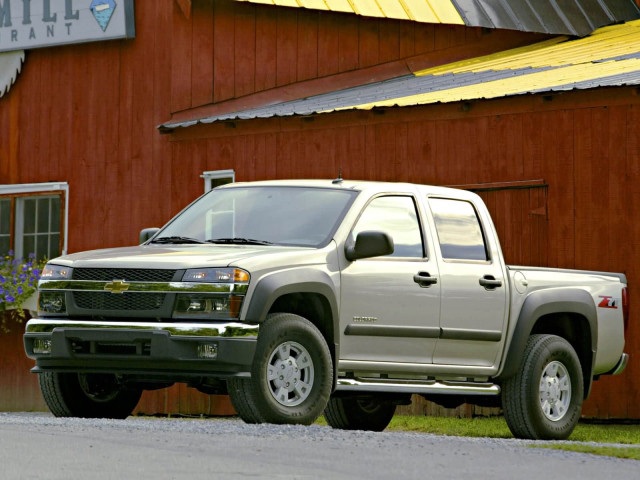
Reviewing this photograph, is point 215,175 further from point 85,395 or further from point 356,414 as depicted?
point 85,395

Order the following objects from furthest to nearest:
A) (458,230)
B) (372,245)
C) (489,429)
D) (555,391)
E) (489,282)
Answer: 1. (489,429)
2. (555,391)
3. (458,230)
4. (489,282)
5. (372,245)

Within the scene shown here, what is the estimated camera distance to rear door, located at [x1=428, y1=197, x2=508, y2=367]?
11.0m

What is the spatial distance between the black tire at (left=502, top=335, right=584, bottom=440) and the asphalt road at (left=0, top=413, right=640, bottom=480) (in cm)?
151

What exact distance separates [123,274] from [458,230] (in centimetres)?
288

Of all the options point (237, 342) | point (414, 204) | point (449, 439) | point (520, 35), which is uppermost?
point (520, 35)

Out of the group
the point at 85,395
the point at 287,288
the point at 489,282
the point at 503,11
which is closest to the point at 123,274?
the point at 287,288

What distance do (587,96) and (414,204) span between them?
4437 mm

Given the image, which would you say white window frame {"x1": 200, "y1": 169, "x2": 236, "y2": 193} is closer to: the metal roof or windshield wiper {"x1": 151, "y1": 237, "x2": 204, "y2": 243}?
the metal roof

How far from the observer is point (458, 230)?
11445mm

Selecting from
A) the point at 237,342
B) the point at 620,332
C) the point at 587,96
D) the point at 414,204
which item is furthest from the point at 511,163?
the point at 237,342

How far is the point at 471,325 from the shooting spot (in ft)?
36.7

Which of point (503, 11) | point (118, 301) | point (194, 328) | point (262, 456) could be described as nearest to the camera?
point (262, 456)

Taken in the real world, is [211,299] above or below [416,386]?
above

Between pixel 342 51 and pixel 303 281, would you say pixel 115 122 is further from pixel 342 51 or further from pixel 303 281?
pixel 303 281
